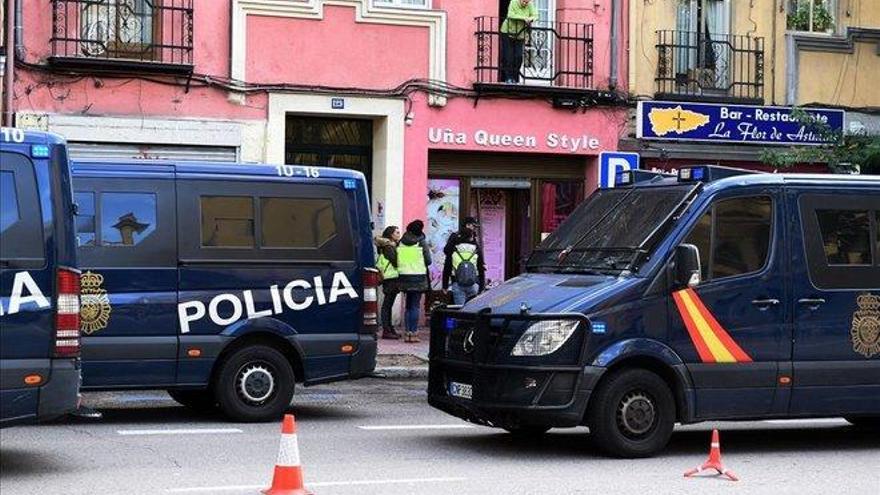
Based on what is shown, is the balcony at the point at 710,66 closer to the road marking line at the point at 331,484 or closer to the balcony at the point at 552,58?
the balcony at the point at 552,58

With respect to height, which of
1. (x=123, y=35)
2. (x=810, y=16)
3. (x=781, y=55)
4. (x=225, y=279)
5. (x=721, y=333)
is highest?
(x=810, y=16)

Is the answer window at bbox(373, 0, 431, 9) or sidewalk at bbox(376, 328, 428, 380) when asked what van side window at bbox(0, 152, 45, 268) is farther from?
window at bbox(373, 0, 431, 9)

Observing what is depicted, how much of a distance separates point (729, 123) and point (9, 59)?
10831mm

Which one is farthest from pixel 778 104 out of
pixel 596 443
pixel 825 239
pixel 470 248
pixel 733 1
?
pixel 596 443

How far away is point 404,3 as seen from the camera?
74.0ft

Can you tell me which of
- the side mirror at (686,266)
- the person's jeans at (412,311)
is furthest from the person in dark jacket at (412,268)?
the side mirror at (686,266)

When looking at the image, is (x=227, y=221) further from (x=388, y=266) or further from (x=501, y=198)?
(x=501, y=198)

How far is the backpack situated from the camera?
68.6ft

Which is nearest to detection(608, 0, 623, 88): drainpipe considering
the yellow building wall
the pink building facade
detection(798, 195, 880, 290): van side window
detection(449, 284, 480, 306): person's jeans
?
the pink building facade

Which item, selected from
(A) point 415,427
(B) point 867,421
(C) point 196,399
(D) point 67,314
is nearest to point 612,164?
(B) point 867,421

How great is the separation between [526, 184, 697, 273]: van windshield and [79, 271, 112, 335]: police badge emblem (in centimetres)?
350

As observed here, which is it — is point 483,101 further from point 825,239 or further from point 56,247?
point 56,247

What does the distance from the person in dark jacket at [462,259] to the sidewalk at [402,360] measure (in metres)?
0.87

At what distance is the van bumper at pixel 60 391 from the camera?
9961 mm
